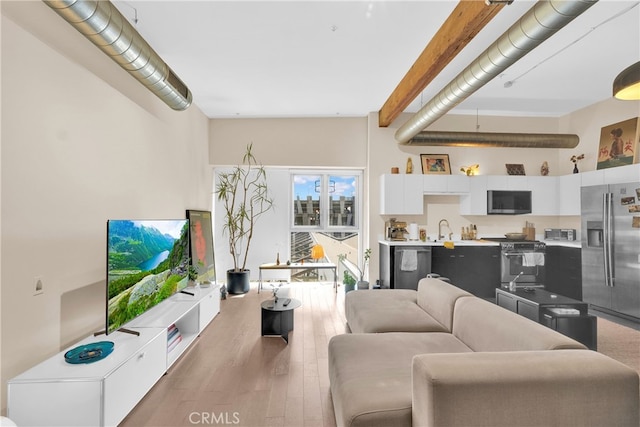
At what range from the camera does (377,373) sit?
171 cm

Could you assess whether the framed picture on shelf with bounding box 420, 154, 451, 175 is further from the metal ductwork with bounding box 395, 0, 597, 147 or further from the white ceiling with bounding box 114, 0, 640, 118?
the metal ductwork with bounding box 395, 0, 597, 147

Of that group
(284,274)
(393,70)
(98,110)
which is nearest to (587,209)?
(393,70)

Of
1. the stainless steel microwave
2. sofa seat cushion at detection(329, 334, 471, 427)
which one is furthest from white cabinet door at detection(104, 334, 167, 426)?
the stainless steel microwave

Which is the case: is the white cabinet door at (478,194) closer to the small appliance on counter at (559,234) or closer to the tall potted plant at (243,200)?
the small appliance on counter at (559,234)

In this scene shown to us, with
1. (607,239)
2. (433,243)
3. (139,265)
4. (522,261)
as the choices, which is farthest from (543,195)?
(139,265)

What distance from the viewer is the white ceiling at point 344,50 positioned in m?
2.70

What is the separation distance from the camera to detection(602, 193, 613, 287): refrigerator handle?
404 centimetres

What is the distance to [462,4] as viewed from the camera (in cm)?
250

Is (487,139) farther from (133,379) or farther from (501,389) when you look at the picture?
(133,379)

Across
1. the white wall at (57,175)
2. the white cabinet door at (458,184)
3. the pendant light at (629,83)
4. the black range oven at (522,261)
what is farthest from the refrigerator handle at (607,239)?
the white wall at (57,175)

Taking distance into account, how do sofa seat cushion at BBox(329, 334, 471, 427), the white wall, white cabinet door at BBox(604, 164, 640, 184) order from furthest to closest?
white cabinet door at BBox(604, 164, 640, 184) → the white wall → sofa seat cushion at BBox(329, 334, 471, 427)

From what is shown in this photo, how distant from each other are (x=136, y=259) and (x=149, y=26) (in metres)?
2.26

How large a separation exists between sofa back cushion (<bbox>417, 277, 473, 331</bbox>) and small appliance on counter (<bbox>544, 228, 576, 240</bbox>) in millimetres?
3863

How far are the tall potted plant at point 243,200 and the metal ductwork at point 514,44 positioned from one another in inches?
132
